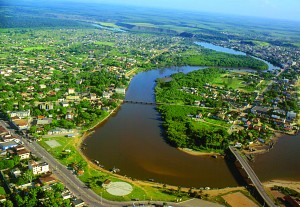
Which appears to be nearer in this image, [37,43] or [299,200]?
[299,200]

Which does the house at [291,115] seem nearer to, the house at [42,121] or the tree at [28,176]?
the house at [42,121]

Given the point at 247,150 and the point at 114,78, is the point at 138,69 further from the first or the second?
the point at 247,150

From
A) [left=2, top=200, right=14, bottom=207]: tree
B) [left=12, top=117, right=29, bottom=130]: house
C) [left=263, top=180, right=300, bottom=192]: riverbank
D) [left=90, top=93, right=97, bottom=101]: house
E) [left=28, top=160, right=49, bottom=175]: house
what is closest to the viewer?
[left=2, top=200, right=14, bottom=207]: tree

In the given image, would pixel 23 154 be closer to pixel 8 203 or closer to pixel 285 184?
pixel 8 203

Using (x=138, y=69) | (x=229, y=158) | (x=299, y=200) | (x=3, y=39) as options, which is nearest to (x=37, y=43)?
(x=3, y=39)

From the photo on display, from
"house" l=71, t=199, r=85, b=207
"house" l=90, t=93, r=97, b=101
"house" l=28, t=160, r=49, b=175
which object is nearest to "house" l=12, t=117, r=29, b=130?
"house" l=28, t=160, r=49, b=175

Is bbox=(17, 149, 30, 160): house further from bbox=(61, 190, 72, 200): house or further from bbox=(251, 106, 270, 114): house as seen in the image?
bbox=(251, 106, 270, 114): house
